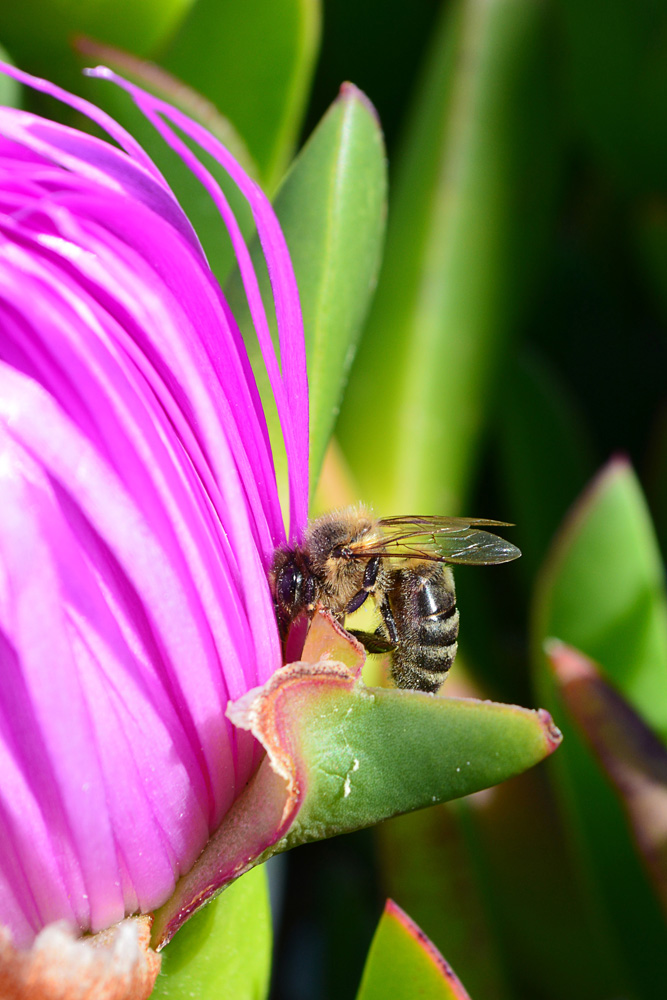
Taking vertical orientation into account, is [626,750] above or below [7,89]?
below

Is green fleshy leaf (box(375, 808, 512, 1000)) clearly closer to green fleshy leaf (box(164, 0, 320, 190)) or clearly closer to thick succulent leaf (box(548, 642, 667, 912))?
thick succulent leaf (box(548, 642, 667, 912))

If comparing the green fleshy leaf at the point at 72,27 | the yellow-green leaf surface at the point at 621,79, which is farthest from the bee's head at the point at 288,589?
the yellow-green leaf surface at the point at 621,79

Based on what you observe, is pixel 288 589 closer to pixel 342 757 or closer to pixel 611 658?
pixel 342 757

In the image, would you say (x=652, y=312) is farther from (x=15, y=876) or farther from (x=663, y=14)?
(x=15, y=876)

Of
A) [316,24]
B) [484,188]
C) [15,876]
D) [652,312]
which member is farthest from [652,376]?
[15,876]

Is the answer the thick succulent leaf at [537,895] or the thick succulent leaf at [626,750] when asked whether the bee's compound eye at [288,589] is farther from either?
the thick succulent leaf at [537,895]

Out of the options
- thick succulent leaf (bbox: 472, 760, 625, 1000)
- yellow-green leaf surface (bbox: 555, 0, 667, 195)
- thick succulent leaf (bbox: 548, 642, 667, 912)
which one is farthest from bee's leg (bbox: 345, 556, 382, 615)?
yellow-green leaf surface (bbox: 555, 0, 667, 195)

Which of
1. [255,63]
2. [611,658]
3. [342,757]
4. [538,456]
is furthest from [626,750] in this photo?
[255,63]
